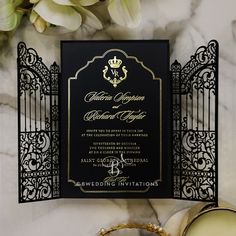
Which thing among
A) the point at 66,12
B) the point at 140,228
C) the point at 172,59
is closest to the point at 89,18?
the point at 66,12

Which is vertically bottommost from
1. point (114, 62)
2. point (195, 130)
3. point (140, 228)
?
point (140, 228)

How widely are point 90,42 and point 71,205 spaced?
264 millimetres

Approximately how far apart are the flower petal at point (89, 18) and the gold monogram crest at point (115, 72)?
0.20 feet

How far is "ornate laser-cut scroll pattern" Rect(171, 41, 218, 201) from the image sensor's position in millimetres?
705

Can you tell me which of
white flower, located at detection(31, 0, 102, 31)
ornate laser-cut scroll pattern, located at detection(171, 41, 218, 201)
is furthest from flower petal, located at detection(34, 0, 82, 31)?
ornate laser-cut scroll pattern, located at detection(171, 41, 218, 201)

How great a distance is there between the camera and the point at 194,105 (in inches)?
27.9

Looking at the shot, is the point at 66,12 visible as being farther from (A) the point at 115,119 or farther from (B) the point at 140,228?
(B) the point at 140,228

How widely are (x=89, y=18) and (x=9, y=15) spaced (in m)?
0.12

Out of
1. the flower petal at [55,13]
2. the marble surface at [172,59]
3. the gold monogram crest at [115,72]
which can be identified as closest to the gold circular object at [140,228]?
the marble surface at [172,59]

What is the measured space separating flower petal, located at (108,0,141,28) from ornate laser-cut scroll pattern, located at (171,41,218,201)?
0.10m

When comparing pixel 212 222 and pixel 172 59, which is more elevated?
pixel 172 59

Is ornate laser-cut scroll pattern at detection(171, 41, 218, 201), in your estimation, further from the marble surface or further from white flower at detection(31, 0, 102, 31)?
white flower at detection(31, 0, 102, 31)

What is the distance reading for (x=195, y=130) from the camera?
71cm

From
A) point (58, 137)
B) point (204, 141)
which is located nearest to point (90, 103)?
point (58, 137)
